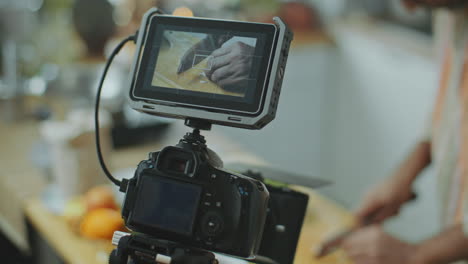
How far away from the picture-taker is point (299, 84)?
292 centimetres

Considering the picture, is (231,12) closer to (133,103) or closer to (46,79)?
(46,79)

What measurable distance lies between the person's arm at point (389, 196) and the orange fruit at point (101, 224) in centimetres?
59

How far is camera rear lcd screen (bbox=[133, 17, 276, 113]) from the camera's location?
569 millimetres

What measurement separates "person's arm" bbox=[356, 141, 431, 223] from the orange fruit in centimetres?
59

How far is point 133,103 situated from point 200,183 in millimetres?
130

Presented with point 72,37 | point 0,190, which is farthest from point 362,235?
point 72,37

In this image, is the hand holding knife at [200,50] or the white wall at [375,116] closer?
the hand holding knife at [200,50]

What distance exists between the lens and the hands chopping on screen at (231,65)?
0.57 metres

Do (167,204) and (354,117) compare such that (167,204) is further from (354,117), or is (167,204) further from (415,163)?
(354,117)

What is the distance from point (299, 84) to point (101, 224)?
1869 mm

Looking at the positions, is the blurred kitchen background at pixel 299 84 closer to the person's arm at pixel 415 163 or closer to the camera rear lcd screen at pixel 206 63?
the person's arm at pixel 415 163

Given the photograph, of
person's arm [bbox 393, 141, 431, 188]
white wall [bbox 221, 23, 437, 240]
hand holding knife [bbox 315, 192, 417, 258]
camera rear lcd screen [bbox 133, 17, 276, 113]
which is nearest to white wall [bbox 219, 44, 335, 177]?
white wall [bbox 221, 23, 437, 240]

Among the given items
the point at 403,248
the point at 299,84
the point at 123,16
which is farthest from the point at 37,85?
the point at 403,248

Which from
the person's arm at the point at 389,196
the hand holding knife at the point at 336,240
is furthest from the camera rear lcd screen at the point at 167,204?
the person's arm at the point at 389,196
